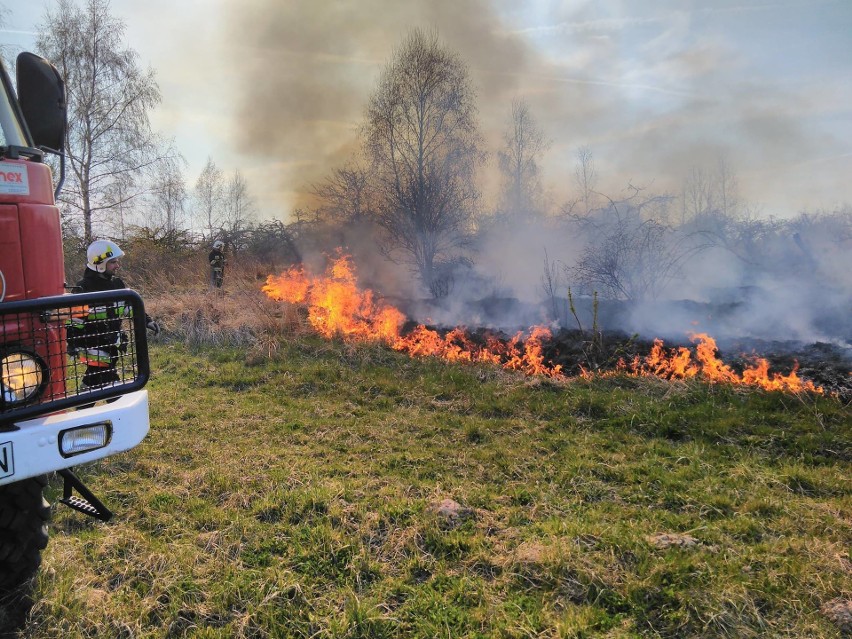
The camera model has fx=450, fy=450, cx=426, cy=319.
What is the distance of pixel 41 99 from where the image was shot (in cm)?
276

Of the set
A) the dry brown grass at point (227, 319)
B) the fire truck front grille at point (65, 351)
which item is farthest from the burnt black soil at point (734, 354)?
the fire truck front grille at point (65, 351)

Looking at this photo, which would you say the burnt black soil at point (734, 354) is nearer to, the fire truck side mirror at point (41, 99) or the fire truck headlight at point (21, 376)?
the fire truck headlight at point (21, 376)

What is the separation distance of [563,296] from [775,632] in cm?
1027

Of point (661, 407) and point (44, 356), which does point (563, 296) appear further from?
point (44, 356)

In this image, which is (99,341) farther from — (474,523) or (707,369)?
(707,369)

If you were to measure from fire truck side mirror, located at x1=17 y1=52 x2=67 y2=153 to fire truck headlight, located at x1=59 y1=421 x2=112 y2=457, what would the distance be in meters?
1.94

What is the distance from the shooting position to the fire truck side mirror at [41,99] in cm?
270

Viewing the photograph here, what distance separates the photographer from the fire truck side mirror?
2703mm

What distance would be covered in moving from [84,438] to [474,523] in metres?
2.47

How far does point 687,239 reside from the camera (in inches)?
400

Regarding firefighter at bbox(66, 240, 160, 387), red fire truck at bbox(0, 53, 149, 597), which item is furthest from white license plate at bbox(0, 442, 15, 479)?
firefighter at bbox(66, 240, 160, 387)

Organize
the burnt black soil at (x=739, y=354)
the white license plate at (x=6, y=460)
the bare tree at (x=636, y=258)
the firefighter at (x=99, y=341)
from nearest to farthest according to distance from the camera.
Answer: the white license plate at (x=6, y=460) → the firefighter at (x=99, y=341) → the burnt black soil at (x=739, y=354) → the bare tree at (x=636, y=258)

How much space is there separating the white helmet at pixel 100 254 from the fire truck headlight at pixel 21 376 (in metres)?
3.48

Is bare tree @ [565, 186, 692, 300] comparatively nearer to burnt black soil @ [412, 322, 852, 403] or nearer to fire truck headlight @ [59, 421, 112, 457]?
burnt black soil @ [412, 322, 852, 403]
